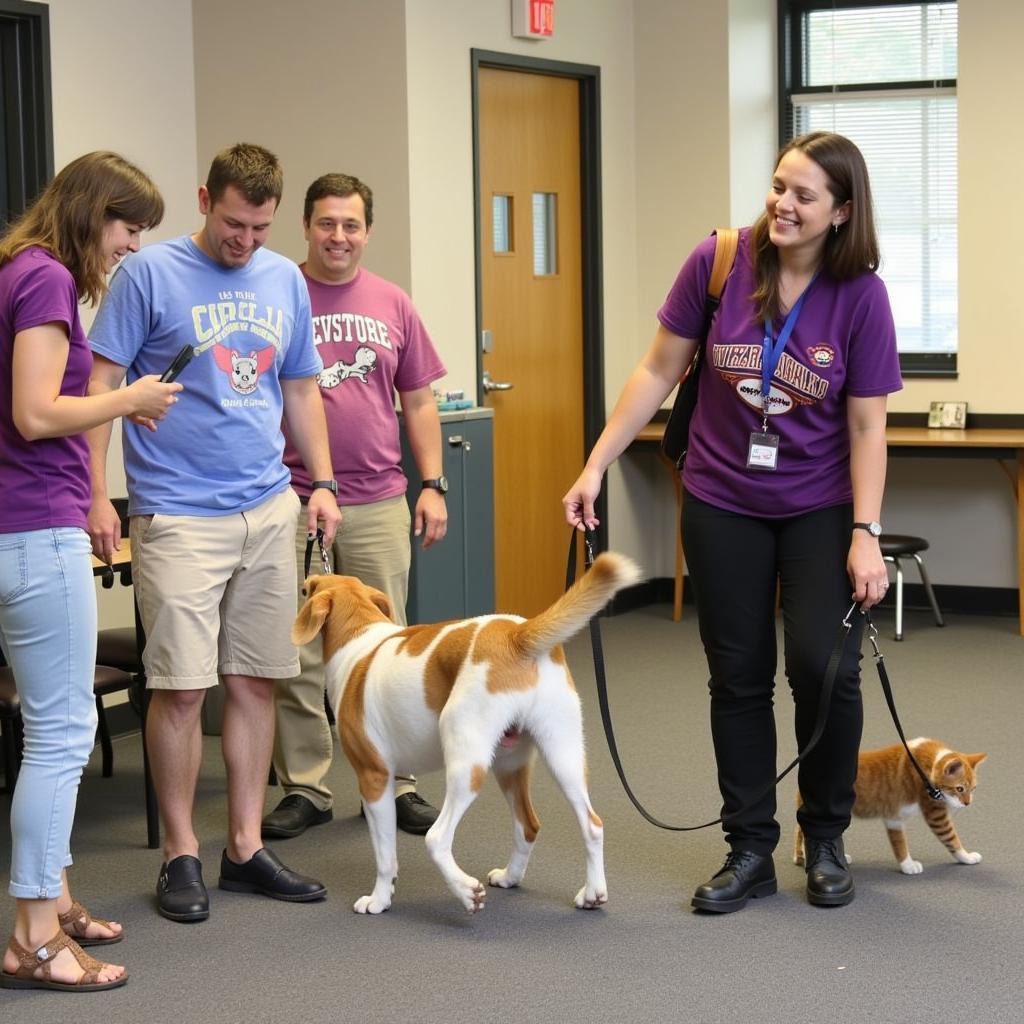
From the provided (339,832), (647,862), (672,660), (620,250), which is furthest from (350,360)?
(620,250)

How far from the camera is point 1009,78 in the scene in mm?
6648

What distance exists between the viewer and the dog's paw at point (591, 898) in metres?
3.35

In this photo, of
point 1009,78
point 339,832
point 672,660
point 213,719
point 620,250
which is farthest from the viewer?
point 620,250

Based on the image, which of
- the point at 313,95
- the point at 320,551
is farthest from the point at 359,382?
the point at 313,95

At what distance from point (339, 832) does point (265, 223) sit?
5.23 feet

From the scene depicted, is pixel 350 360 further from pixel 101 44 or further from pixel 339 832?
pixel 101 44

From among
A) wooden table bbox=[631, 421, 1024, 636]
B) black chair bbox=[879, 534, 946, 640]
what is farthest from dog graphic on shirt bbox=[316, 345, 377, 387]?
black chair bbox=[879, 534, 946, 640]

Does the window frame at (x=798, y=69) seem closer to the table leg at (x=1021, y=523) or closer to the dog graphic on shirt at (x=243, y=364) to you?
the table leg at (x=1021, y=523)

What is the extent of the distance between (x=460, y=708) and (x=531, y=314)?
12.1ft

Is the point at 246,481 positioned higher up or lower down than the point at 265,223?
lower down

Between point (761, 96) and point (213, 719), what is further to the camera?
point (761, 96)

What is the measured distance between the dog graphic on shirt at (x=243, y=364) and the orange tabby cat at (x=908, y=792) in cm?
154

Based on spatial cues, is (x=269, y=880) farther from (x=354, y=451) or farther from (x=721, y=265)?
(x=721, y=265)

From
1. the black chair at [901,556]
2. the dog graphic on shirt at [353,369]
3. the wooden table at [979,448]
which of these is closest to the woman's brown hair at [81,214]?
the dog graphic on shirt at [353,369]
